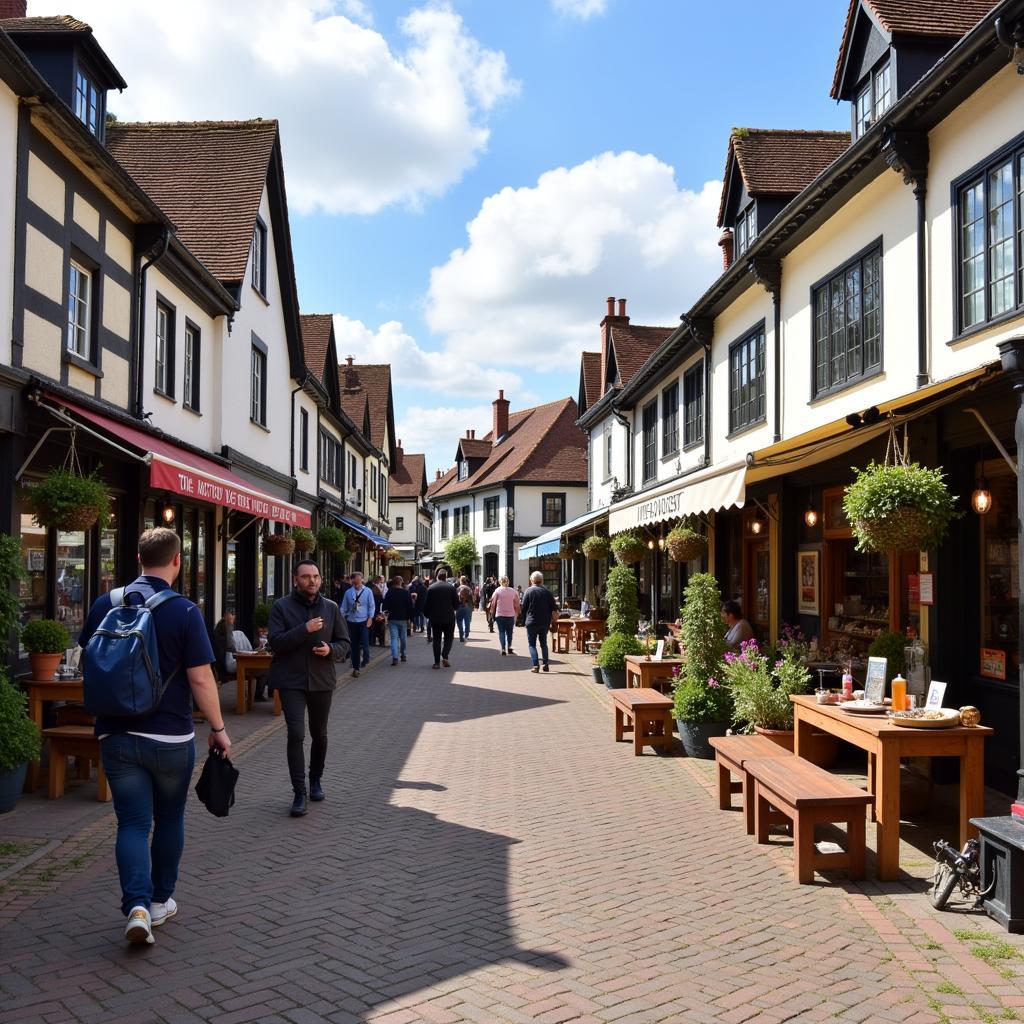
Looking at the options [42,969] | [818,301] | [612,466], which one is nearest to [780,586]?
[818,301]

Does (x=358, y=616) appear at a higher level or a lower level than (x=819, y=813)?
higher

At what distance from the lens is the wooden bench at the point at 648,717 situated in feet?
32.7

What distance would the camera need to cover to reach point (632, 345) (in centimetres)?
2717

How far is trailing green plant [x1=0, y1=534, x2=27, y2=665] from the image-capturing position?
715 centimetres

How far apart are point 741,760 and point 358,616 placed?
37.4 feet

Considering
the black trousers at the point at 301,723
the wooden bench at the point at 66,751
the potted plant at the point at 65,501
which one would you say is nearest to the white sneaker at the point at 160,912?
the black trousers at the point at 301,723

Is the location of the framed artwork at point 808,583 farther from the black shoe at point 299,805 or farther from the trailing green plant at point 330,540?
the trailing green plant at point 330,540

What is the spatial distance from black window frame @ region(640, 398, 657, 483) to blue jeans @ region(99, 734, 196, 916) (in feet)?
57.8

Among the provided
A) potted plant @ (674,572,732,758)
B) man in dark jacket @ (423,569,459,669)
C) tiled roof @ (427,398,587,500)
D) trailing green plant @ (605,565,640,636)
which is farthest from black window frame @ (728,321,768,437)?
tiled roof @ (427,398,587,500)

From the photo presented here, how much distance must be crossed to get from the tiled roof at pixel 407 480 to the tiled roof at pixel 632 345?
1550 inches

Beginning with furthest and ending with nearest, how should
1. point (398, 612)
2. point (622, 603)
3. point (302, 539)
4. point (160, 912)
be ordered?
point (398, 612) < point (302, 539) < point (622, 603) < point (160, 912)

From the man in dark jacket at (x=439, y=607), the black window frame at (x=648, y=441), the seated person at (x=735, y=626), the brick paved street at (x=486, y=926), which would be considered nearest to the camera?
the brick paved street at (x=486, y=926)

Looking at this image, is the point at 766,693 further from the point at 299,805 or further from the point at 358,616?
the point at 358,616

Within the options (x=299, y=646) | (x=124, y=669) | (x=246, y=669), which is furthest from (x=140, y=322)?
(x=124, y=669)
